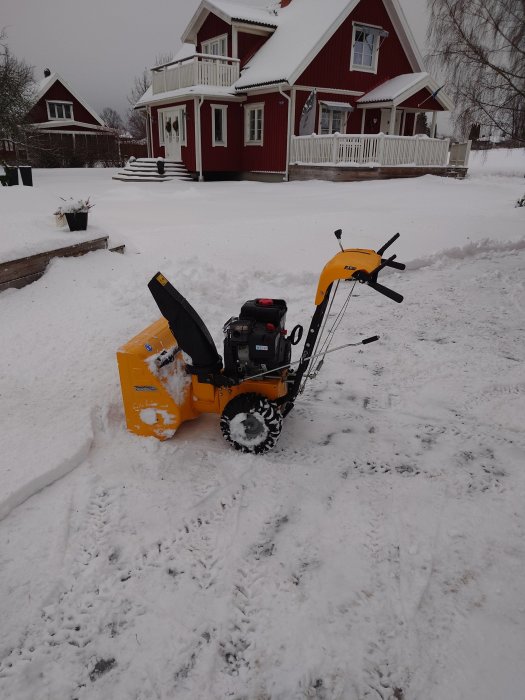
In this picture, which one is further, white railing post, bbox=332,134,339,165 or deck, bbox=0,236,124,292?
white railing post, bbox=332,134,339,165

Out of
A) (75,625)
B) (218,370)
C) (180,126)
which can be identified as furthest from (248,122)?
(75,625)

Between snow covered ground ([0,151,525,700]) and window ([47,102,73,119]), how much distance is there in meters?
33.9

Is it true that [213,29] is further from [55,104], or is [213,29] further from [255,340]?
[255,340]

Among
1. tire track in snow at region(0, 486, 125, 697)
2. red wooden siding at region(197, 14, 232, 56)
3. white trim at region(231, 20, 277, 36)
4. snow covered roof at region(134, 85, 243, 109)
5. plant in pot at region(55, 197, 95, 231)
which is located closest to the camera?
tire track in snow at region(0, 486, 125, 697)

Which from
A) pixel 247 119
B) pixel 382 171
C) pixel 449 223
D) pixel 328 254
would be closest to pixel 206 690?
pixel 328 254

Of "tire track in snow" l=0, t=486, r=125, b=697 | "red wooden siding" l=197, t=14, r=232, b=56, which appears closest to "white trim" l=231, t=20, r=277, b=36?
"red wooden siding" l=197, t=14, r=232, b=56

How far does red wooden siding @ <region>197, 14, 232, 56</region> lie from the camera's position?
19.5 m

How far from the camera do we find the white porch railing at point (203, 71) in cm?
1823

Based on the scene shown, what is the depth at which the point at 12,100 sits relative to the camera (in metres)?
19.2

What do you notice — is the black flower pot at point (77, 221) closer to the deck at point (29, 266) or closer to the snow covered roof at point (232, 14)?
the deck at point (29, 266)

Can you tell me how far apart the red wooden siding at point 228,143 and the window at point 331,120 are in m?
3.34

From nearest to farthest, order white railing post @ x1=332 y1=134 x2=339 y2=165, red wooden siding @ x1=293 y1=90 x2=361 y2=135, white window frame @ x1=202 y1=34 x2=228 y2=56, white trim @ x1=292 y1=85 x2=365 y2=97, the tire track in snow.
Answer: the tire track in snow
white railing post @ x1=332 y1=134 x2=339 y2=165
white trim @ x1=292 y1=85 x2=365 y2=97
red wooden siding @ x1=293 y1=90 x2=361 y2=135
white window frame @ x1=202 y1=34 x2=228 y2=56

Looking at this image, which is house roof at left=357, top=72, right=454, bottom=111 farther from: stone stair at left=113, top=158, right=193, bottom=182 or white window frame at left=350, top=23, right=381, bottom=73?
stone stair at left=113, top=158, right=193, bottom=182

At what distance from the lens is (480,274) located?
6625 millimetres
